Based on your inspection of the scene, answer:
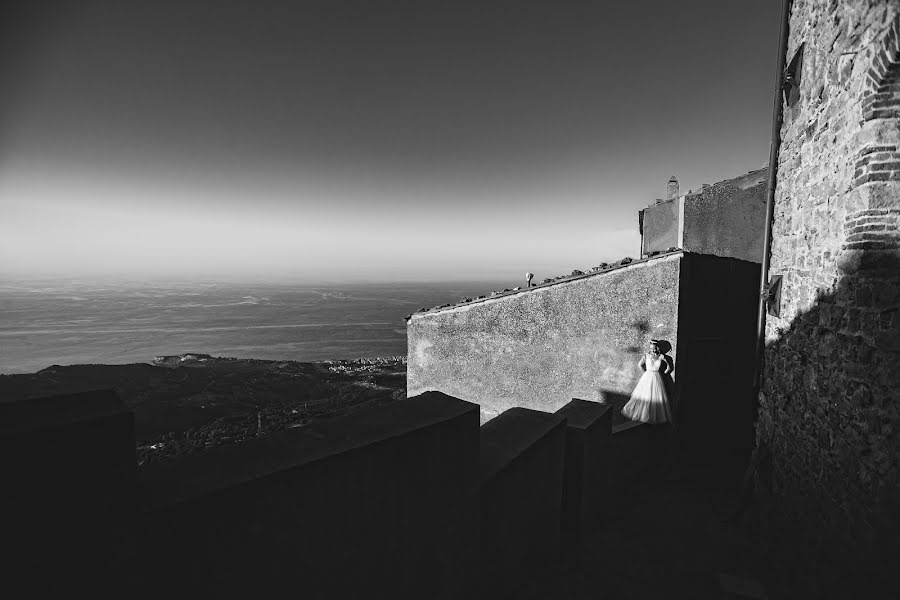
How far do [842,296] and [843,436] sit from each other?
1.35 m

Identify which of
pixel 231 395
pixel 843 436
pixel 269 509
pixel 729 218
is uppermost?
pixel 729 218

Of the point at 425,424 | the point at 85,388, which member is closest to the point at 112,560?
the point at 85,388

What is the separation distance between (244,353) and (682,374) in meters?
67.3

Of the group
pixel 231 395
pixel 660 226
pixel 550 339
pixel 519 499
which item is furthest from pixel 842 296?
pixel 231 395

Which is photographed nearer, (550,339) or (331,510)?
(331,510)

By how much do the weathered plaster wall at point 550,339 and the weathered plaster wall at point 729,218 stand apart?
4.12m

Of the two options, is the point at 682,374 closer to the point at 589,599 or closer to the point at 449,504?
the point at 589,599

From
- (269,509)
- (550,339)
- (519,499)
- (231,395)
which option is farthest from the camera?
(231,395)

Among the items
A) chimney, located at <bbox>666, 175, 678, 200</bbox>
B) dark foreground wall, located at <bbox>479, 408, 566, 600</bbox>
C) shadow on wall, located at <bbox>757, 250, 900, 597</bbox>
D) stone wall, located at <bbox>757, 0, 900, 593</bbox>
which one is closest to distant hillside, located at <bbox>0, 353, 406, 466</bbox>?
dark foreground wall, located at <bbox>479, 408, 566, 600</bbox>

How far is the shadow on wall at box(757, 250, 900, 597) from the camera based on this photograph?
3.19 m

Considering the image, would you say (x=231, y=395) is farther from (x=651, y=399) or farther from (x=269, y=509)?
(x=269, y=509)

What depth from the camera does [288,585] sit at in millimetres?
1773

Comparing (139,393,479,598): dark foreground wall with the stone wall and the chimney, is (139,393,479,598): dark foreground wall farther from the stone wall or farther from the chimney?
the chimney

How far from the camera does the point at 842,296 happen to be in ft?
12.4
